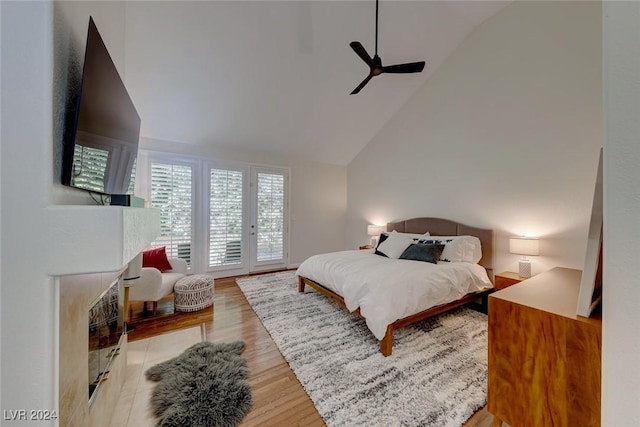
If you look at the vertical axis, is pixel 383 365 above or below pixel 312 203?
below

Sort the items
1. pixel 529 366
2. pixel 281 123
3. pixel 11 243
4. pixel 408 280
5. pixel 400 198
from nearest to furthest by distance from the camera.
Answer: pixel 11 243 < pixel 529 366 < pixel 408 280 < pixel 281 123 < pixel 400 198

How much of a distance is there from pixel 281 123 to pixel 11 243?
370 centimetres

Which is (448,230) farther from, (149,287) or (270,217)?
(149,287)

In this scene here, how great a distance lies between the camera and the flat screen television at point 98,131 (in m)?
0.88

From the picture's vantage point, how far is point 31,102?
652mm

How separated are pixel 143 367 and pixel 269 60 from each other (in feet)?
11.5

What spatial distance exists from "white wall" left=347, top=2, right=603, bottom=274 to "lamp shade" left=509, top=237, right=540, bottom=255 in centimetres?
20

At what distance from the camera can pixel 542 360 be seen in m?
1.11

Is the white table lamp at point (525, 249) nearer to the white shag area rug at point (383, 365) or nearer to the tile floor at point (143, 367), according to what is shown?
the white shag area rug at point (383, 365)

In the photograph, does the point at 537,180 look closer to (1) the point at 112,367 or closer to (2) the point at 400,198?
(2) the point at 400,198

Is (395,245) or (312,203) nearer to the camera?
(395,245)

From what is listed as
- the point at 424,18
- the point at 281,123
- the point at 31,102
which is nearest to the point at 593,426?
the point at 31,102

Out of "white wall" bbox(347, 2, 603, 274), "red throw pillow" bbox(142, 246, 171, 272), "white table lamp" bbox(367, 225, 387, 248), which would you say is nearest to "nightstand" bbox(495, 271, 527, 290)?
"white wall" bbox(347, 2, 603, 274)

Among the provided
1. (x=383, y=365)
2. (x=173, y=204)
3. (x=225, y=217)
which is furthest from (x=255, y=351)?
(x=173, y=204)
